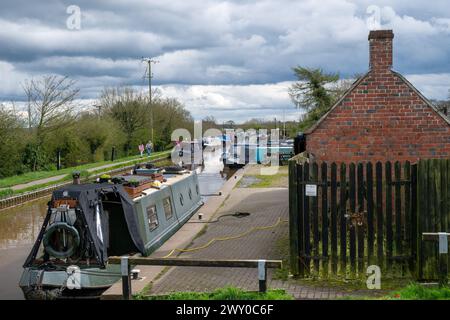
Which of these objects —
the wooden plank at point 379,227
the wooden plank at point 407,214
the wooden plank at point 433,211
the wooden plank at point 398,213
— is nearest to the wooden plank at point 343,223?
the wooden plank at point 379,227

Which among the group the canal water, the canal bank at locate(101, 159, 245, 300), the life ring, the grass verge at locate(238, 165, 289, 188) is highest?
the life ring

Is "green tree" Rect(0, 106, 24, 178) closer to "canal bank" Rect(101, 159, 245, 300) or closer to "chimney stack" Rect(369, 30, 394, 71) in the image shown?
"canal bank" Rect(101, 159, 245, 300)

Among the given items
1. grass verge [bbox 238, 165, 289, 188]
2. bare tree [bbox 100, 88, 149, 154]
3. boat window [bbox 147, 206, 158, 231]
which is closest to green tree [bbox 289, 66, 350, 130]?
grass verge [bbox 238, 165, 289, 188]

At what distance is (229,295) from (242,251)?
4636 millimetres

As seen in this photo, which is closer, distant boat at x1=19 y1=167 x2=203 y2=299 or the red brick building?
distant boat at x1=19 y1=167 x2=203 y2=299

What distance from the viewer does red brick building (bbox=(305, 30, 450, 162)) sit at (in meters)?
10.2

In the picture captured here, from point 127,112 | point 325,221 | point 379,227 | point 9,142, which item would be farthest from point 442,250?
point 127,112

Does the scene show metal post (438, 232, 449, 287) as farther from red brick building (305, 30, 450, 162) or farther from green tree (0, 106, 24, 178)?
green tree (0, 106, 24, 178)

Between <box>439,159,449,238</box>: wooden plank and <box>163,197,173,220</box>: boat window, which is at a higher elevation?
<box>439,159,449,238</box>: wooden plank

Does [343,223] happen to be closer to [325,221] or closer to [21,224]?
[325,221]

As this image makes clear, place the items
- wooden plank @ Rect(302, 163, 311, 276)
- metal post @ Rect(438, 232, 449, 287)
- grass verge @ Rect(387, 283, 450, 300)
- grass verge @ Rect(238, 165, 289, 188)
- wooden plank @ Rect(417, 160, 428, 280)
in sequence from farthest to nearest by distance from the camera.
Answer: grass verge @ Rect(238, 165, 289, 188) → wooden plank @ Rect(302, 163, 311, 276) → wooden plank @ Rect(417, 160, 428, 280) → metal post @ Rect(438, 232, 449, 287) → grass verge @ Rect(387, 283, 450, 300)

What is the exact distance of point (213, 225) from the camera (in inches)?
604

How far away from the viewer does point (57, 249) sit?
9.89 metres

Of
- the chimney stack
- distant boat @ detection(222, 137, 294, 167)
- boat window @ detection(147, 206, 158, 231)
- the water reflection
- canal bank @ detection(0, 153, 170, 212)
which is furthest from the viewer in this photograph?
distant boat @ detection(222, 137, 294, 167)
